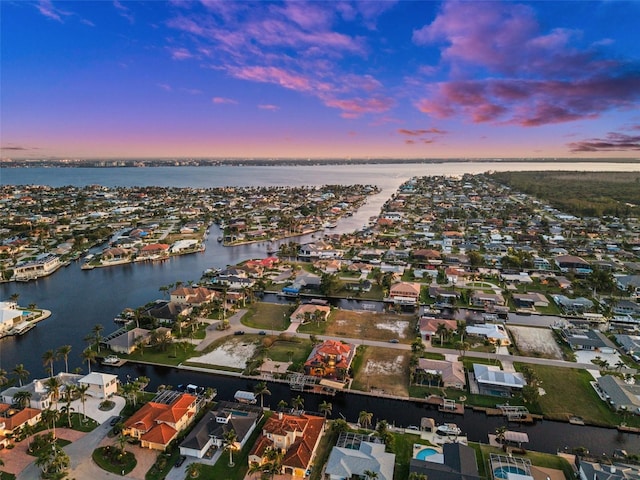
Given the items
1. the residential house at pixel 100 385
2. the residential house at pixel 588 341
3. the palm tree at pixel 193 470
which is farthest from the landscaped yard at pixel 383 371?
the residential house at pixel 100 385

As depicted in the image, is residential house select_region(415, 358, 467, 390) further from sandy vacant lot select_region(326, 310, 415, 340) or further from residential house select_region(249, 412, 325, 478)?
residential house select_region(249, 412, 325, 478)

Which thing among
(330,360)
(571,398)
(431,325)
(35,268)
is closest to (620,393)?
(571,398)

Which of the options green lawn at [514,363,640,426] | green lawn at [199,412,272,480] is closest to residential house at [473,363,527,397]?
green lawn at [514,363,640,426]

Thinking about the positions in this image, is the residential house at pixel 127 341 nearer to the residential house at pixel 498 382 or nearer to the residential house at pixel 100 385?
the residential house at pixel 100 385

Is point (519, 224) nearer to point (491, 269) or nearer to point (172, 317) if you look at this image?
point (491, 269)

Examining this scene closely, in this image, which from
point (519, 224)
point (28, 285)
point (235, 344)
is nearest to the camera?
point (235, 344)

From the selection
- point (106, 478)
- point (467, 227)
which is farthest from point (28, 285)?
point (467, 227)

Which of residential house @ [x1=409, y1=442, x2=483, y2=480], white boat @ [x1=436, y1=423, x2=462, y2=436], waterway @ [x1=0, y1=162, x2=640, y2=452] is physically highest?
residential house @ [x1=409, y1=442, x2=483, y2=480]
